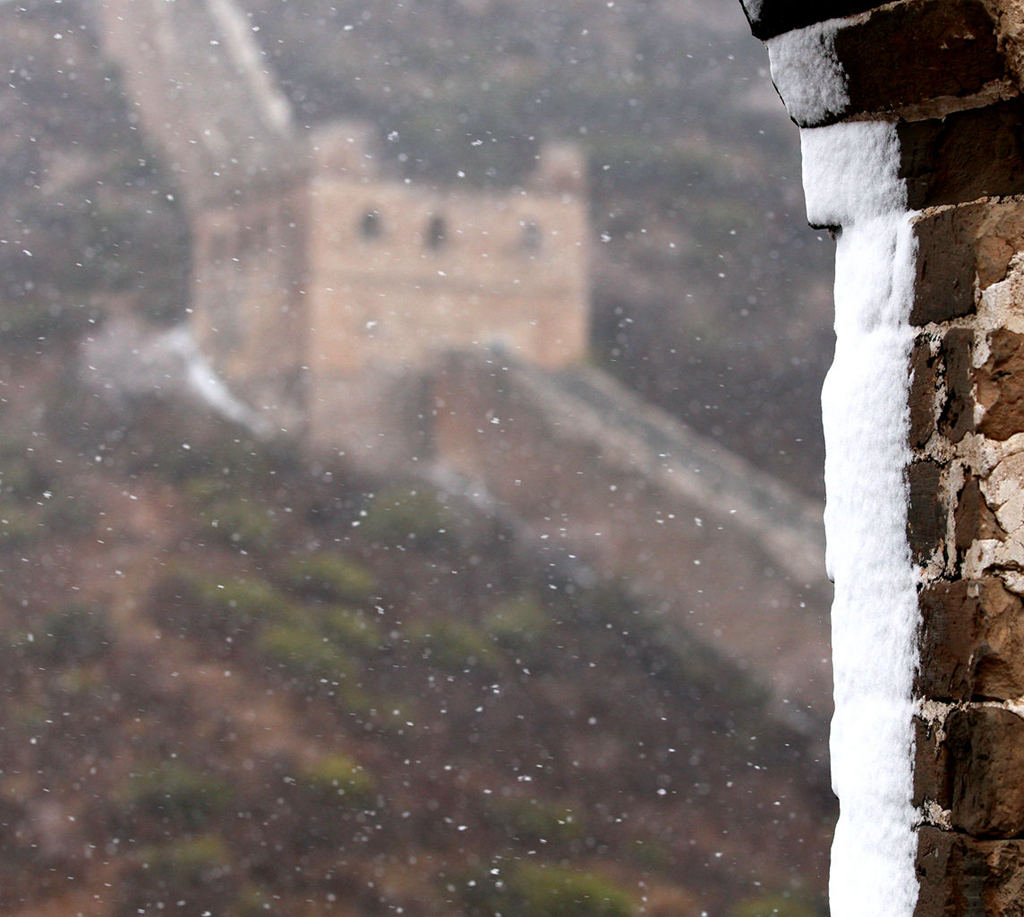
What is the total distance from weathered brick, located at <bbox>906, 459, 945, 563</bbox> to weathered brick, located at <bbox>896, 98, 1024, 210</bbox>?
20 cm

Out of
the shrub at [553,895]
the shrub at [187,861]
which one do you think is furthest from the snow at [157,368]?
the shrub at [553,895]

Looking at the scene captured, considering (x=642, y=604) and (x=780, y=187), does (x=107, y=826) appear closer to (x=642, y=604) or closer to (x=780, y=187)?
(x=642, y=604)

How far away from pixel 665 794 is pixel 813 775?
2141 mm

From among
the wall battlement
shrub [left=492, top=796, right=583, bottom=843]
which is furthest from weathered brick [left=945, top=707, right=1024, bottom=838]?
the wall battlement

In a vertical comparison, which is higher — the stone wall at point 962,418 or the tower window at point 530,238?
the tower window at point 530,238

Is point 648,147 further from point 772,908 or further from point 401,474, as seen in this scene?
point 772,908

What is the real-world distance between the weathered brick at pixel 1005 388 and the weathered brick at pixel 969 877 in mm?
293

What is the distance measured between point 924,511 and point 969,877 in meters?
0.26

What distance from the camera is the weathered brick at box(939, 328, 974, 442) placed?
907 millimetres

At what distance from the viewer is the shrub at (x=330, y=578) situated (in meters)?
18.3

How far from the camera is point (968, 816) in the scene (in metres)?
0.88

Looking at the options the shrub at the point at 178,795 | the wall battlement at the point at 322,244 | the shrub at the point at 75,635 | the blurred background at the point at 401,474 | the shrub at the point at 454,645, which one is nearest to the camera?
the shrub at the point at 178,795

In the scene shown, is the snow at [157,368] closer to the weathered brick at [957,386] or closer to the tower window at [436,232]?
the tower window at [436,232]

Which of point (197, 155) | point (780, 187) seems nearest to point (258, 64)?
point (197, 155)
